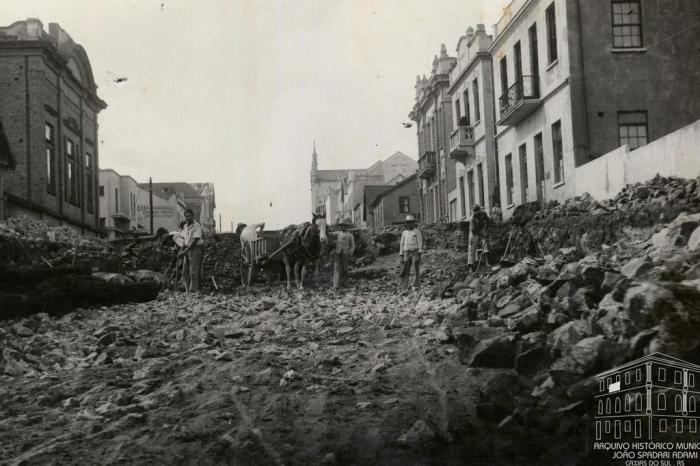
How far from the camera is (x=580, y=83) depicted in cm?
2216

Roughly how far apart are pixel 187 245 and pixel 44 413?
10.2 metres

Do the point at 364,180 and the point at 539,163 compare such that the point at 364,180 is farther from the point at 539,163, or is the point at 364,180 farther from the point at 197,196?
the point at 539,163

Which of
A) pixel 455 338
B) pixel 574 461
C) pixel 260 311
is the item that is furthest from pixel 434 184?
pixel 574 461

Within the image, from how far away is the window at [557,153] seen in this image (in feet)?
77.0

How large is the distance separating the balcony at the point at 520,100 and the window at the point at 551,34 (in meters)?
1.43

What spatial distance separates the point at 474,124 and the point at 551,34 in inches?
414

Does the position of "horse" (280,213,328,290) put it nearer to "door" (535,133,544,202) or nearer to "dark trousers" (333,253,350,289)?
"dark trousers" (333,253,350,289)

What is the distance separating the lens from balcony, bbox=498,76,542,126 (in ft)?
81.9

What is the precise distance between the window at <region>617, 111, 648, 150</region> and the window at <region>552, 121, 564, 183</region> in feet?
6.62

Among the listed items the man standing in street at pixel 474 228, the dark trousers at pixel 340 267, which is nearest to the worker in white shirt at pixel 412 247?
the dark trousers at pixel 340 267

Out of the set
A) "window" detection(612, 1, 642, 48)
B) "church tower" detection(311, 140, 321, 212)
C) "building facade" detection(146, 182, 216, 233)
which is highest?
"church tower" detection(311, 140, 321, 212)

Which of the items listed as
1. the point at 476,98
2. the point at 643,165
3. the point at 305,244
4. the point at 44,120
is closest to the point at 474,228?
the point at 305,244

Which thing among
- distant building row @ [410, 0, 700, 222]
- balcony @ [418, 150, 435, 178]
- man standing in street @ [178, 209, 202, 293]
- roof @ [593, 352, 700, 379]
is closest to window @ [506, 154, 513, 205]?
distant building row @ [410, 0, 700, 222]

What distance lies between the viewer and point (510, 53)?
27.7m
